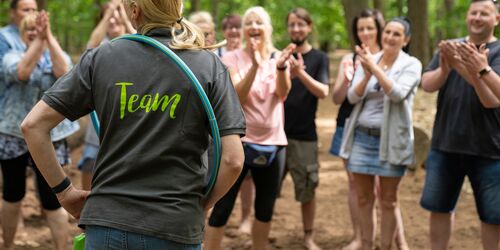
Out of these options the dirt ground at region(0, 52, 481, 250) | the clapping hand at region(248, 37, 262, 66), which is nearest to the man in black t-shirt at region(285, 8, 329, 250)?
the dirt ground at region(0, 52, 481, 250)

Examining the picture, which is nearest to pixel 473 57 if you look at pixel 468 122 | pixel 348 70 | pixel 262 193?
pixel 468 122

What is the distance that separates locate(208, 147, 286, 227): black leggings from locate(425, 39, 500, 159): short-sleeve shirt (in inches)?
48.5

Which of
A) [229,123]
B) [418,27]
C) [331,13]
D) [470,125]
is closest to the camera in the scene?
[229,123]

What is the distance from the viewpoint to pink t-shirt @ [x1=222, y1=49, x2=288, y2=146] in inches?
206

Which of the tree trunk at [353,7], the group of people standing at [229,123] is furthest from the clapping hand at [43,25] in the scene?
the tree trunk at [353,7]

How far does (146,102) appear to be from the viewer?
102 inches

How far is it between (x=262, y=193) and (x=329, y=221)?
216cm

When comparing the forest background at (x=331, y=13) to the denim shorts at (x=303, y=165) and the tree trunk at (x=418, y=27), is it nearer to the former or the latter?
the tree trunk at (x=418, y=27)

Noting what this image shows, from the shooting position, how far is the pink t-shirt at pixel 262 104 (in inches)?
206

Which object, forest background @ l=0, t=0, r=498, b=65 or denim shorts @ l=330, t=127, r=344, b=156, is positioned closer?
denim shorts @ l=330, t=127, r=344, b=156

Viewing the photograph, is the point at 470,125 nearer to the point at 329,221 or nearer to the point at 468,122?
the point at 468,122

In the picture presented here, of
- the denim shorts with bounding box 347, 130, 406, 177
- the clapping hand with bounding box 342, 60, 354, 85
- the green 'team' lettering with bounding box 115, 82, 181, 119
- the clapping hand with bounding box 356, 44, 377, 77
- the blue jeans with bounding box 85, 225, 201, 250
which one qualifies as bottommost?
the denim shorts with bounding box 347, 130, 406, 177

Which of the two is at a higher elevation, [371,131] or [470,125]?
[470,125]

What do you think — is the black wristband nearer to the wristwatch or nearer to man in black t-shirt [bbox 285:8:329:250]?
the wristwatch
